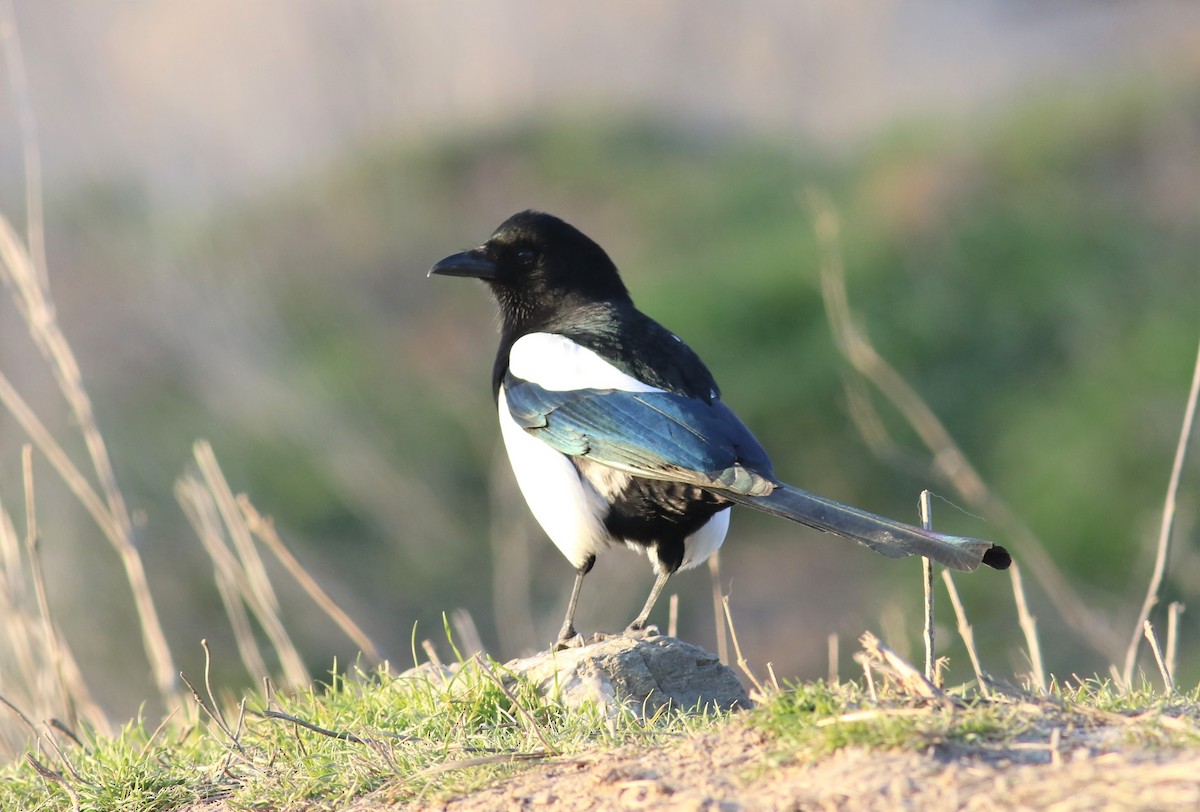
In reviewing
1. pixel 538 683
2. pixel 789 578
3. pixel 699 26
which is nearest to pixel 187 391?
pixel 789 578

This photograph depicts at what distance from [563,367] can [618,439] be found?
1.09 feet

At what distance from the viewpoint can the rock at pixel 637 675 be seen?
2699 mm

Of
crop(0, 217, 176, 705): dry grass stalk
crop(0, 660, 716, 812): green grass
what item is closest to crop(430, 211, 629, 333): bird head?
crop(0, 217, 176, 705): dry grass stalk

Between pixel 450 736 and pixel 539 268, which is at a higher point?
pixel 539 268

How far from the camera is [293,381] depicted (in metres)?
8.52

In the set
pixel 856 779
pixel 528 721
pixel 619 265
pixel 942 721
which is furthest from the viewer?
pixel 619 265

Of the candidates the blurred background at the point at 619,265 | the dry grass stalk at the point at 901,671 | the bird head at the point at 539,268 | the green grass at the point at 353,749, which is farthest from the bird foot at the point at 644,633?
the blurred background at the point at 619,265

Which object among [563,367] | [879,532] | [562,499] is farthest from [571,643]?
[879,532]

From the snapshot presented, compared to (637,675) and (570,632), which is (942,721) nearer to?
(637,675)

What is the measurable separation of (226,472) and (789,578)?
3134mm

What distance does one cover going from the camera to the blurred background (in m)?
7.11

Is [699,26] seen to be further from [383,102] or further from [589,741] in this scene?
[589,741]

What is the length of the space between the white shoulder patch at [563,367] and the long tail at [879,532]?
1.67ft

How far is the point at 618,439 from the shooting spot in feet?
10.5
